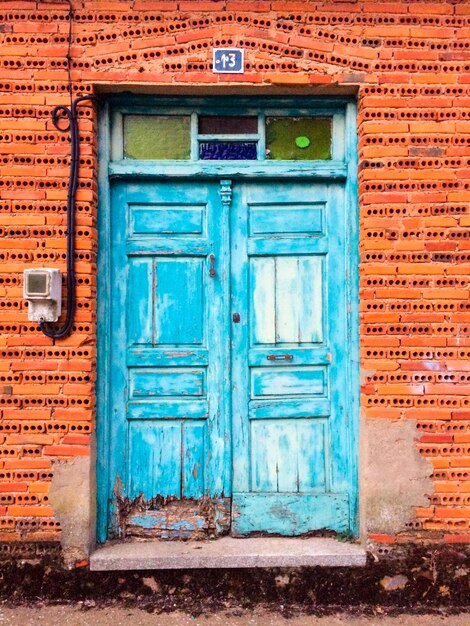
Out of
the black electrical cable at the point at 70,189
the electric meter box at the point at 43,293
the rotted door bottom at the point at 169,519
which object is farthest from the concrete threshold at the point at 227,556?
the electric meter box at the point at 43,293

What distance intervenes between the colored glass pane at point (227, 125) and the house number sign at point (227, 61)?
1.09ft

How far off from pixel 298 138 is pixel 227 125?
1.69 feet

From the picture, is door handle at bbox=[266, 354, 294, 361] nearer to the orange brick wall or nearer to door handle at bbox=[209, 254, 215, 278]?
the orange brick wall

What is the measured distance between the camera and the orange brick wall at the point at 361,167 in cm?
371

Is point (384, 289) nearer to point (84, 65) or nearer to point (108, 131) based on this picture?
point (108, 131)

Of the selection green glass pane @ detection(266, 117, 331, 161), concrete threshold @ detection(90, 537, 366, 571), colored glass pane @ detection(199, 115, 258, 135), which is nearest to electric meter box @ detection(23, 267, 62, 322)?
colored glass pane @ detection(199, 115, 258, 135)

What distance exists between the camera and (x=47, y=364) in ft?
12.2

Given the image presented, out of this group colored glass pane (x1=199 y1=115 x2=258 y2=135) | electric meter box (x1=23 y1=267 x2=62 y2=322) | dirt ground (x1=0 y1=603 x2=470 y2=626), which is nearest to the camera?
dirt ground (x1=0 y1=603 x2=470 y2=626)

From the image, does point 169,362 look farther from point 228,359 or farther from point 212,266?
point 212,266

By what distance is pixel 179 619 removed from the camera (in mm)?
3416

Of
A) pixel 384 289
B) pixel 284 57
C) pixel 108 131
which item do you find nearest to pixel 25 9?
pixel 108 131

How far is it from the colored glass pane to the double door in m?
0.36

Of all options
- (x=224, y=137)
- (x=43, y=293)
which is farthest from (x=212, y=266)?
(x=43, y=293)

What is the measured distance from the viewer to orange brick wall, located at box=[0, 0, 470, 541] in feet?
12.2
